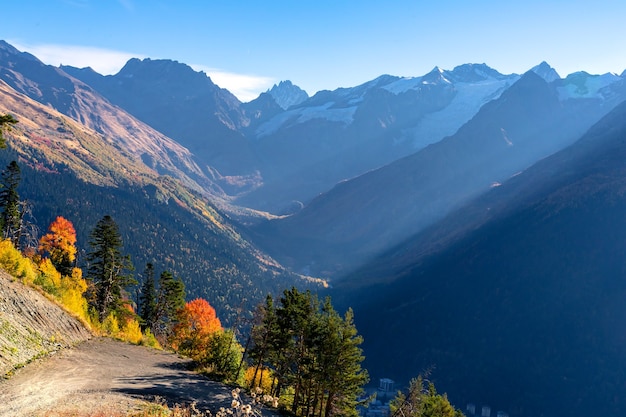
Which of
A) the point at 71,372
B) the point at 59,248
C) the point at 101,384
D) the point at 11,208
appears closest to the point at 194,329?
the point at 59,248

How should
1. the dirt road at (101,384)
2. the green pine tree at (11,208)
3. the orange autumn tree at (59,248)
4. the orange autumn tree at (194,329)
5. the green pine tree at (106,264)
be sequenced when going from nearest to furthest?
the dirt road at (101,384) → the green pine tree at (106,264) → the orange autumn tree at (194,329) → the green pine tree at (11,208) → the orange autumn tree at (59,248)

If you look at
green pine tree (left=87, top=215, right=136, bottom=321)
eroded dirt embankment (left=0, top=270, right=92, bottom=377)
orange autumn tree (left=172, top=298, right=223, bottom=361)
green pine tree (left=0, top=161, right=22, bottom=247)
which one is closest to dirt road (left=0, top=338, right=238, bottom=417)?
eroded dirt embankment (left=0, top=270, right=92, bottom=377)

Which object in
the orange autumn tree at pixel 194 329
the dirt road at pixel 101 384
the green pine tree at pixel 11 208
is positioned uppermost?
the green pine tree at pixel 11 208

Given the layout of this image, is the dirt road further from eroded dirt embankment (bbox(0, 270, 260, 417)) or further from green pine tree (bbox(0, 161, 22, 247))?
green pine tree (bbox(0, 161, 22, 247))

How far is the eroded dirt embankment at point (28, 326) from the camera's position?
26.3 meters

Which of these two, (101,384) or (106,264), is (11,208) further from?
(101,384)

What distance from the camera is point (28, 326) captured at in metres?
30.1

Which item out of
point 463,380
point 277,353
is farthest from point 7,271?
point 463,380

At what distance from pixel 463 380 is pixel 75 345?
600 ft

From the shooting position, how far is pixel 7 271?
3594cm

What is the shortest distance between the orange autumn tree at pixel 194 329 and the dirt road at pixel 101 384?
10022mm

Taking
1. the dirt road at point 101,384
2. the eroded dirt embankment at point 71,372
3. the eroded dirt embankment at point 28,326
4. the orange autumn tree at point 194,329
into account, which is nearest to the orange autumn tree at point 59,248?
the orange autumn tree at point 194,329

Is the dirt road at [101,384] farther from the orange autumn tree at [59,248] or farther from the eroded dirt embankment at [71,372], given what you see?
the orange autumn tree at [59,248]

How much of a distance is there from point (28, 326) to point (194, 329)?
4097cm
